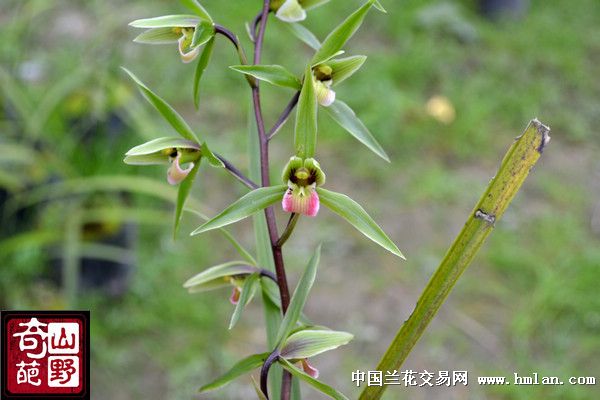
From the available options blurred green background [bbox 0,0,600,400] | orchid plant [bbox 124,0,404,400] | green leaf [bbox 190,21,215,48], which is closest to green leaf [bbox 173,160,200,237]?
orchid plant [bbox 124,0,404,400]

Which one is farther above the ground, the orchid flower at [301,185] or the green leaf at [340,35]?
the green leaf at [340,35]

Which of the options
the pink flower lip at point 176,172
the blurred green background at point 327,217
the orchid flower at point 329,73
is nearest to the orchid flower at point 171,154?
the pink flower lip at point 176,172

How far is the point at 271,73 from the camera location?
0.50 meters

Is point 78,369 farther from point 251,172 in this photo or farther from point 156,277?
point 156,277

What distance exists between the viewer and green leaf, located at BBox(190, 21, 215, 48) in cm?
50

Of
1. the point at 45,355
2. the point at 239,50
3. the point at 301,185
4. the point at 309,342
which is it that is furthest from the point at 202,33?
the point at 45,355

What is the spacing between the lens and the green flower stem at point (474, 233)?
420 mm

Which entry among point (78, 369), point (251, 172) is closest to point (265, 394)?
point (251, 172)

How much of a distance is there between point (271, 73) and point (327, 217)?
1.60m

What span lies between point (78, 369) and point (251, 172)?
345 millimetres

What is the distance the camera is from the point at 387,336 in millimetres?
1763

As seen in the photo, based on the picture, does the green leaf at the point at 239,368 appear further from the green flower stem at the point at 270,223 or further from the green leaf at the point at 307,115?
the green leaf at the point at 307,115

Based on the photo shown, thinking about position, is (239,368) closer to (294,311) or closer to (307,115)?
(294,311)

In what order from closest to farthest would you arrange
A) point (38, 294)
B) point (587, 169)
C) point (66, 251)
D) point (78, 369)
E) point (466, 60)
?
point (78, 369) < point (66, 251) < point (38, 294) < point (587, 169) < point (466, 60)
